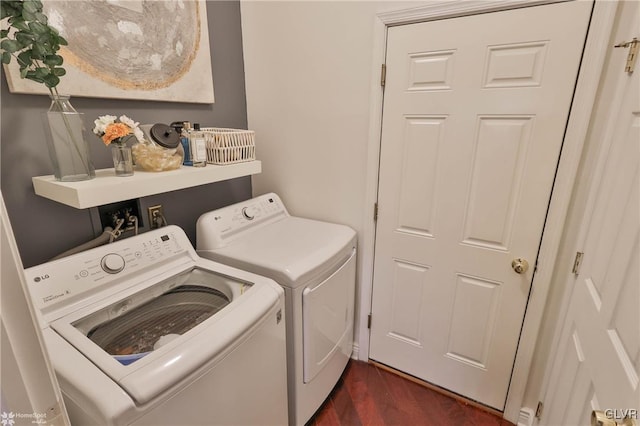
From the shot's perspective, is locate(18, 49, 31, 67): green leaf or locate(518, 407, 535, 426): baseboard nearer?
locate(18, 49, 31, 67): green leaf

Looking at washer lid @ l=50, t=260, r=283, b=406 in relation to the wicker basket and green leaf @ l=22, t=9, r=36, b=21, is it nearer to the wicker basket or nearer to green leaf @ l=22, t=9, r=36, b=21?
the wicker basket

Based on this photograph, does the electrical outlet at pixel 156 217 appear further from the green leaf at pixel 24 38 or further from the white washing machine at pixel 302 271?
the green leaf at pixel 24 38

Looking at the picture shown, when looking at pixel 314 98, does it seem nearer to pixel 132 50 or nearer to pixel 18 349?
pixel 132 50

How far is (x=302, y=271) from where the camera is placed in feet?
4.39

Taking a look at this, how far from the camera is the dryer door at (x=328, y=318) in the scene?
143 centimetres

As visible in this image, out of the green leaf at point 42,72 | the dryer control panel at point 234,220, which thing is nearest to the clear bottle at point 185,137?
the dryer control panel at point 234,220

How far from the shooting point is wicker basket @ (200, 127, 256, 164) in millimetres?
1495

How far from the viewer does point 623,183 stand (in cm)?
90

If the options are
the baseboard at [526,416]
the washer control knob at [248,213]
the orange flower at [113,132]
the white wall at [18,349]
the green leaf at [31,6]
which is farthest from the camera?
the washer control knob at [248,213]

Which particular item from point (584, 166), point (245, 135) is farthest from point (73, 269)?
point (584, 166)

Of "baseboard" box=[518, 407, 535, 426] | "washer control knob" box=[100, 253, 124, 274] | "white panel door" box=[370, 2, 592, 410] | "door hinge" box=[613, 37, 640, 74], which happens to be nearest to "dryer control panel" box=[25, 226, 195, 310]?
"washer control knob" box=[100, 253, 124, 274]

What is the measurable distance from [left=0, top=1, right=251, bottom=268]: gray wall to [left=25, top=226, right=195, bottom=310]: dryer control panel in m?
0.23

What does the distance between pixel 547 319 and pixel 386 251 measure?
83 cm

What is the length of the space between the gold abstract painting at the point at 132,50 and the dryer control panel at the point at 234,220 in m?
0.63
